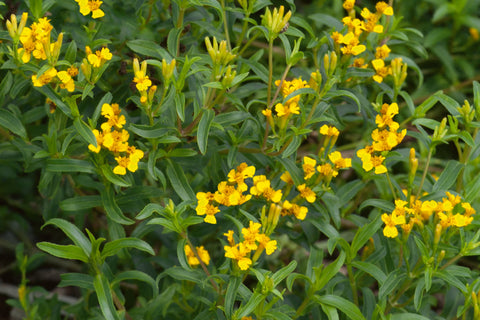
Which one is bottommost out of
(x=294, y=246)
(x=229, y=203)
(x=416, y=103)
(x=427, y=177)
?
(x=294, y=246)

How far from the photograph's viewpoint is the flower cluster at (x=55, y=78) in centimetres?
155

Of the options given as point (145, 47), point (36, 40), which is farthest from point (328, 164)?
point (36, 40)

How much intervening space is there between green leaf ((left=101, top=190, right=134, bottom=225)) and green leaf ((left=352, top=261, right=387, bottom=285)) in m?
0.70

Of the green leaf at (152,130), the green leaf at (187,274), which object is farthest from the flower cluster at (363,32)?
the green leaf at (187,274)

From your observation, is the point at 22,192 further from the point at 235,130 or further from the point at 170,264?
the point at 235,130

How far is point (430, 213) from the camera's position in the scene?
1.63m

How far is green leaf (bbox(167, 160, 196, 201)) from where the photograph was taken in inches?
69.7

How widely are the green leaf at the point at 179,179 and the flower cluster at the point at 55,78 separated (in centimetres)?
39

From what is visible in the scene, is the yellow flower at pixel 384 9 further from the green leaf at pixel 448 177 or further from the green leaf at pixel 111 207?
the green leaf at pixel 111 207

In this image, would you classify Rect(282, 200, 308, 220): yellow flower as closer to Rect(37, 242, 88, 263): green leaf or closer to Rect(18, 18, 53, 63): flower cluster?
Rect(37, 242, 88, 263): green leaf

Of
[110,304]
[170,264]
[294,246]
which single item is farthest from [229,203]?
[294,246]

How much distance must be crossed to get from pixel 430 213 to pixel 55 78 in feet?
3.71

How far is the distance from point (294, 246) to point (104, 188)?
1.37 metres

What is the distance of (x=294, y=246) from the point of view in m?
2.92
